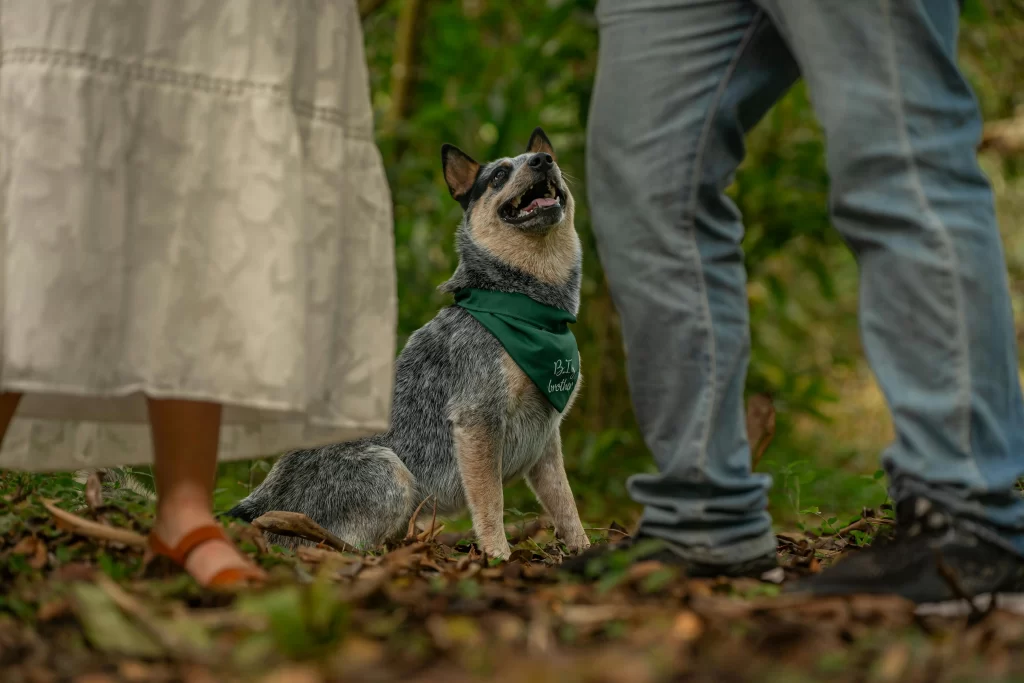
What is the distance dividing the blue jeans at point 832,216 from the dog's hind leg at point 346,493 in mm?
1451

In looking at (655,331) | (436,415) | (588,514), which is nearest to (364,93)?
(655,331)

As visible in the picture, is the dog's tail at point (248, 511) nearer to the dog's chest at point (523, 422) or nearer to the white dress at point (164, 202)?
the dog's chest at point (523, 422)

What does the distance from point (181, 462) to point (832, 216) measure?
59.5 inches

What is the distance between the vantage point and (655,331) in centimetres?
237

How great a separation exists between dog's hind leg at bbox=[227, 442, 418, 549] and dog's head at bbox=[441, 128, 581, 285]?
3.07 ft

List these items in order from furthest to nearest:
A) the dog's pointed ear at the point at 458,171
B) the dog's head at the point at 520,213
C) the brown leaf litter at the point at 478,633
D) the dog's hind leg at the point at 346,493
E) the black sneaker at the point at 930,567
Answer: the dog's pointed ear at the point at 458,171 < the dog's head at the point at 520,213 < the dog's hind leg at the point at 346,493 < the black sneaker at the point at 930,567 < the brown leaf litter at the point at 478,633

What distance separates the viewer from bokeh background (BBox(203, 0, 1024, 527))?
20.6 feet

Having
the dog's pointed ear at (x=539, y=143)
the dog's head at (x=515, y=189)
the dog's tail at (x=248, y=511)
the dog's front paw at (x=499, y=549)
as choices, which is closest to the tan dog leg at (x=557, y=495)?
the dog's front paw at (x=499, y=549)

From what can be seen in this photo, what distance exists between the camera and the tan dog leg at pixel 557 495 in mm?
3908

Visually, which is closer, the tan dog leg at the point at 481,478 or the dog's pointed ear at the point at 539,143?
the tan dog leg at the point at 481,478

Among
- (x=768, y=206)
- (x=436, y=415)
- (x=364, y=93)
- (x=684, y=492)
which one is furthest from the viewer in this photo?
(x=768, y=206)

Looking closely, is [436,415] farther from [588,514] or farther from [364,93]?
[588,514]

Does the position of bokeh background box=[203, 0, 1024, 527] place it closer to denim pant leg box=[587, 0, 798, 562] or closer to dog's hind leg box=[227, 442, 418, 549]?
dog's hind leg box=[227, 442, 418, 549]

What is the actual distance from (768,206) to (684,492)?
4828mm
